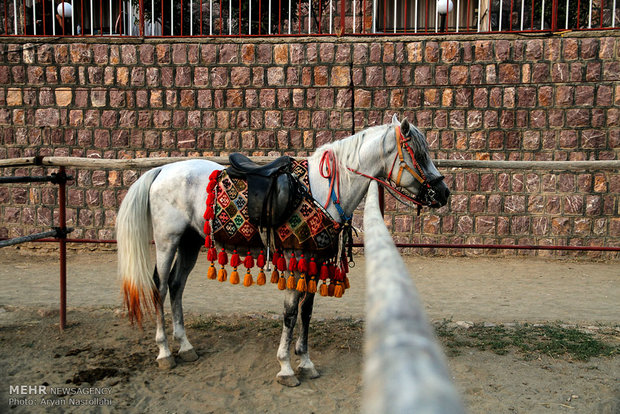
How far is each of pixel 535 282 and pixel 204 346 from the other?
3853mm

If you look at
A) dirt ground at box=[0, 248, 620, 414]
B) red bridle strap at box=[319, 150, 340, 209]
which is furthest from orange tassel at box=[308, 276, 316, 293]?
dirt ground at box=[0, 248, 620, 414]

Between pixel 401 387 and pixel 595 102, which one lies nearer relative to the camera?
pixel 401 387

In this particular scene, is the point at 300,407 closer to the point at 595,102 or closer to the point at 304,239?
the point at 304,239

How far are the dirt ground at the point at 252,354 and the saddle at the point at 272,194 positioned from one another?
0.94m

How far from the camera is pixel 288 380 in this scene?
9.33ft

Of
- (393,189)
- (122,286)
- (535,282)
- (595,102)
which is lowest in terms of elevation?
(535,282)

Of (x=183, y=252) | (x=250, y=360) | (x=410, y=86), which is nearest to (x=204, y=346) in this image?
(x=250, y=360)

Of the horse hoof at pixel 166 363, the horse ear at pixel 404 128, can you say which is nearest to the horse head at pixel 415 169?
the horse ear at pixel 404 128

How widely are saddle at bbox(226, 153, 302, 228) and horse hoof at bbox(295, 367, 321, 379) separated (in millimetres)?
874

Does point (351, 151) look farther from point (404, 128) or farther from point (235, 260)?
point (235, 260)

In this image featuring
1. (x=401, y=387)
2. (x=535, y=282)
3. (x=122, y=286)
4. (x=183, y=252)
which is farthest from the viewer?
(x=535, y=282)

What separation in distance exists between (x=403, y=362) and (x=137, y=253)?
2.91m

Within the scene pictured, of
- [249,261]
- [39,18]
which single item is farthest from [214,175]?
[39,18]

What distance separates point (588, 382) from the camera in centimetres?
284
